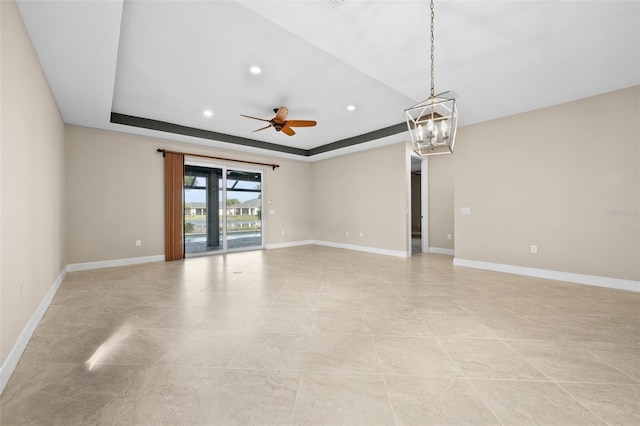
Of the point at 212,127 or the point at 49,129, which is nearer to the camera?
the point at 49,129

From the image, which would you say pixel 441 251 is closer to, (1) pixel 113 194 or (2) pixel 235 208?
(2) pixel 235 208

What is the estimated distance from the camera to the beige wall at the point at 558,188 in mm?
3428

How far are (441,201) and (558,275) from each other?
2.87 metres

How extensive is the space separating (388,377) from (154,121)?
5748 mm

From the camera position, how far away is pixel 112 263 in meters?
4.90

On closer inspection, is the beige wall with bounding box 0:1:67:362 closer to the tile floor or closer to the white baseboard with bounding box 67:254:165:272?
the tile floor

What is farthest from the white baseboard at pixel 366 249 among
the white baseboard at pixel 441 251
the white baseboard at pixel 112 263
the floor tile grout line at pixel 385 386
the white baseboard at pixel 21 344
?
the white baseboard at pixel 21 344

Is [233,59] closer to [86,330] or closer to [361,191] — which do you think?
[86,330]

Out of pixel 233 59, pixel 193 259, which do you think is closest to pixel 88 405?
pixel 233 59

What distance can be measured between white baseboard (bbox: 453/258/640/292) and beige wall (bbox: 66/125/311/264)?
6341 millimetres

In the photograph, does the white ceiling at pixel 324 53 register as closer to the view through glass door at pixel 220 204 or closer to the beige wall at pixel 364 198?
the beige wall at pixel 364 198

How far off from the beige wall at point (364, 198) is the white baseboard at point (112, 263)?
174 inches

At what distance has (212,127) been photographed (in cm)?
540

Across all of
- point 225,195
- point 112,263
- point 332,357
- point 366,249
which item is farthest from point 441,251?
point 112,263
